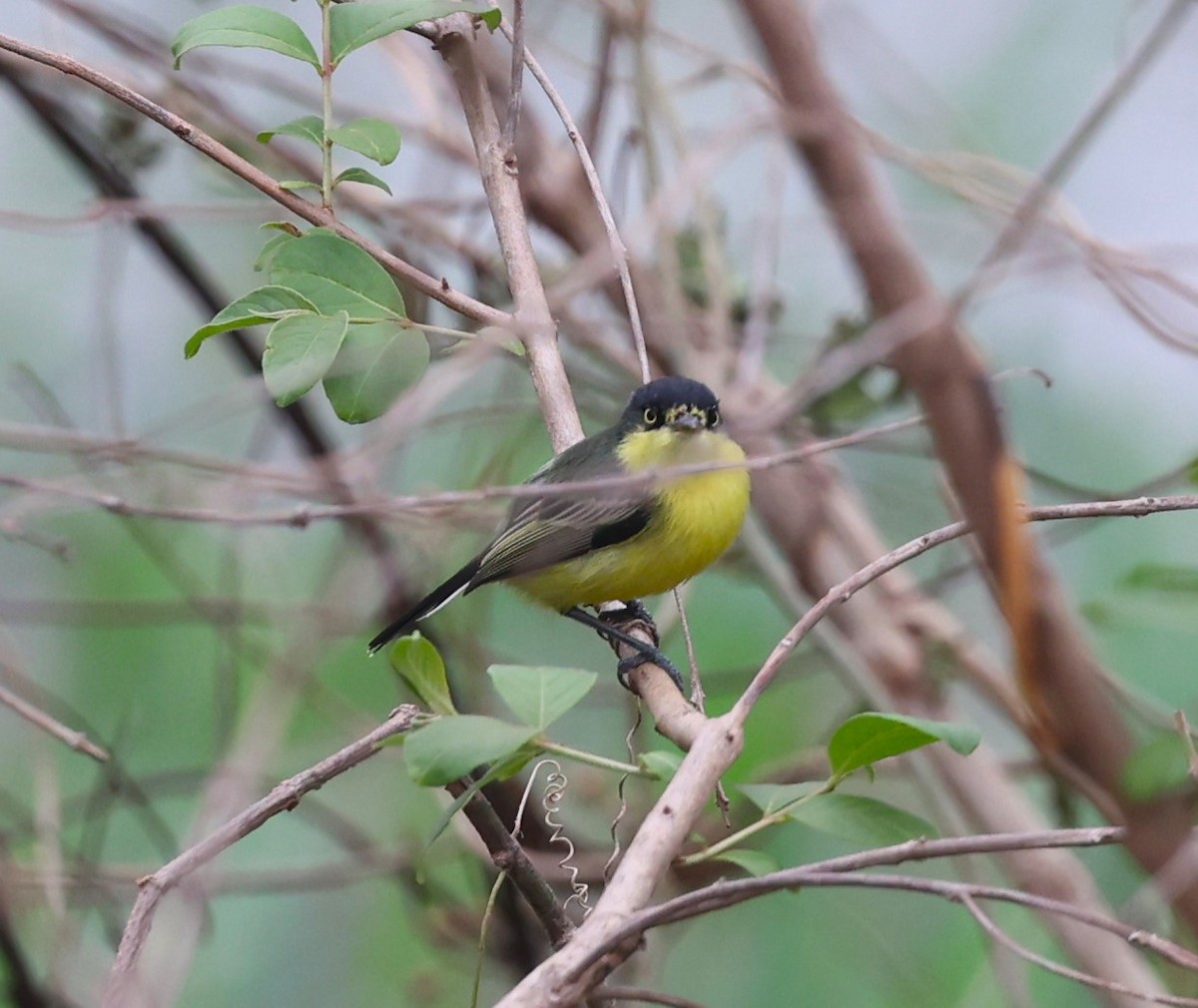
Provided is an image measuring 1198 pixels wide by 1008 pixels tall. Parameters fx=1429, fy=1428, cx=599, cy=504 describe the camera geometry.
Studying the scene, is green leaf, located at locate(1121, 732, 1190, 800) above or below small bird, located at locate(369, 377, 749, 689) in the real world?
below

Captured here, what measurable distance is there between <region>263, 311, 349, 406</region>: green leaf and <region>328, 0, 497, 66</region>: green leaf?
0.36 m

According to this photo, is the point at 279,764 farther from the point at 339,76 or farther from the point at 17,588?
the point at 339,76

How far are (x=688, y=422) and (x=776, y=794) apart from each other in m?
1.52

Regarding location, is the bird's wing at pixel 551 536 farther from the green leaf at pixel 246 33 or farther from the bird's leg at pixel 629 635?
the green leaf at pixel 246 33

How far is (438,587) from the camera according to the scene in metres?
2.83

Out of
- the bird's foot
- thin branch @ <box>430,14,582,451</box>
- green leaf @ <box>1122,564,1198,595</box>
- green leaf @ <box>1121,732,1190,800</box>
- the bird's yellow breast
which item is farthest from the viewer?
the bird's yellow breast

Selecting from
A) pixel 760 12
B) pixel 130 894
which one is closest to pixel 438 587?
pixel 130 894

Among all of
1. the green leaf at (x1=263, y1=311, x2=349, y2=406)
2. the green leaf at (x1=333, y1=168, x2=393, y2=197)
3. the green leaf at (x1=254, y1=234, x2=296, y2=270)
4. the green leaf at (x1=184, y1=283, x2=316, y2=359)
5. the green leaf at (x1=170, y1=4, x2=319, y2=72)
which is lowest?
the green leaf at (x1=263, y1=311, x2=349, y2=406)

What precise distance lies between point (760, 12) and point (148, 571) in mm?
2700

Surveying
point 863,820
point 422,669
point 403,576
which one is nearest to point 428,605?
point 403,576

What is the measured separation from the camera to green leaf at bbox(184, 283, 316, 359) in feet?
4.89

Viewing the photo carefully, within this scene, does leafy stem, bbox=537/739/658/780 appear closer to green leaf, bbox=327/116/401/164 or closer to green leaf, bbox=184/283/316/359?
green leaf, bbox=184/283/316/359

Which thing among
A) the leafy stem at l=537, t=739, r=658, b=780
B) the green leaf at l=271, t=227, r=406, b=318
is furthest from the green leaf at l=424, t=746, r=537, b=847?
the green leaf at l=271, t=227, r=406, b=318

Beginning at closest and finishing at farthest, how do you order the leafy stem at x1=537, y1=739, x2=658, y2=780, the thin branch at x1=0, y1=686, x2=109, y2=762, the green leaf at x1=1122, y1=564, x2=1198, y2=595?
1. the leafy stem at x1=537, y1=739, x2=658, y2=780
2. the green leaf at x1=1122, y1=564, x2=1198, y2=595
3. the thin branch at x1=0, y1=686, x2=109, y2=762
